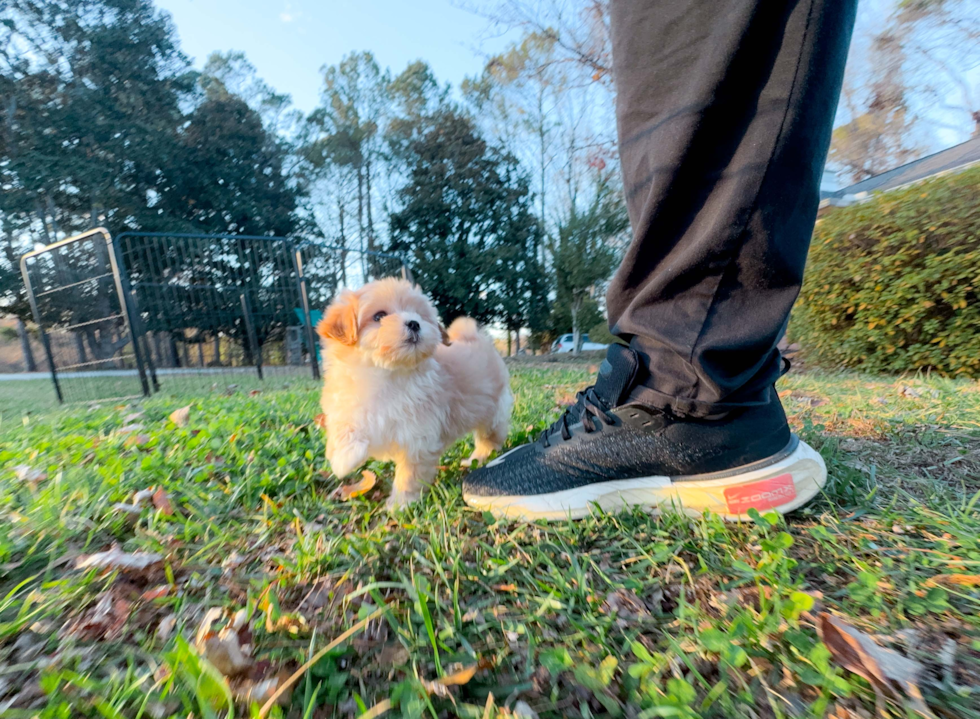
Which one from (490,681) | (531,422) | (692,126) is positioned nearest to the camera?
(490,681)

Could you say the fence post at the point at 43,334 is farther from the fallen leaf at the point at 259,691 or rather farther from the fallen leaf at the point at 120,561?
the fallen leaf at the point at 259,691

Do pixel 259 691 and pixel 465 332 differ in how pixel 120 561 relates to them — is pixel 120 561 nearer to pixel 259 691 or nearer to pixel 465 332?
pixel 259 691

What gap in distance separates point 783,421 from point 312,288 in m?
8.95

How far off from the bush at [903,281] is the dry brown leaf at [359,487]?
5723mm

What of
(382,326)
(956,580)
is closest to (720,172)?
(956,580)

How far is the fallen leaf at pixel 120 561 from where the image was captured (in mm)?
1068

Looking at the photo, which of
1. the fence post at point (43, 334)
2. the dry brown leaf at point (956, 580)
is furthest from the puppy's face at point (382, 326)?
the fence post at point (43, 334)

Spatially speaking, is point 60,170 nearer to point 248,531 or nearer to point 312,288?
point 312,288

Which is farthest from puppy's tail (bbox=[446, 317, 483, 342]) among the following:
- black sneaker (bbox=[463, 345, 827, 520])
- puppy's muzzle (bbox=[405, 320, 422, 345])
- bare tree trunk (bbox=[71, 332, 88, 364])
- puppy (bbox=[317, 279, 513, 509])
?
bare tree trunk (bbox=[71, 332, 88, 364])

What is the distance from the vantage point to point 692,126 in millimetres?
1091

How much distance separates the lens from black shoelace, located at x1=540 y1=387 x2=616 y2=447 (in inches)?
52.3

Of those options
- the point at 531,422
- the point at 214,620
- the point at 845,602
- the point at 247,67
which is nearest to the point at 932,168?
the point at 531,422

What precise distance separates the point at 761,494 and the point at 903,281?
5289 mm

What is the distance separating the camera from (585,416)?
54.2 inches
